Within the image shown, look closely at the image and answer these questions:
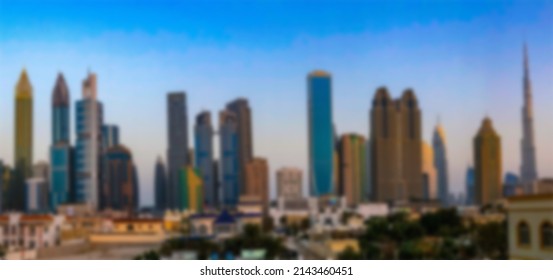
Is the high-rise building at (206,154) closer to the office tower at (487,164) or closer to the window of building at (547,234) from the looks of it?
the office tower at (487,164)

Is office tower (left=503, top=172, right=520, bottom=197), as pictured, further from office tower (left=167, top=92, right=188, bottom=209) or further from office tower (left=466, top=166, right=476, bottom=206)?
office tower (left=167, top=92, right=188, bottom=209)

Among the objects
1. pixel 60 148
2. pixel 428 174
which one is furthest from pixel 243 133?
pixel 428 174

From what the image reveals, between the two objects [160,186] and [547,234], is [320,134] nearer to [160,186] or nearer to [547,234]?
[160,186]

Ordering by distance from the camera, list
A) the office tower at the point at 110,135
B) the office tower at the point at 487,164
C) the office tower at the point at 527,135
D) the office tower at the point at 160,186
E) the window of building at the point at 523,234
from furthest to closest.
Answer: the office tower at the point at 160,186 → the office tower at the point at 110,135 → the office tower at the point at 487,164 → the office tower at the point at 527,135 → the window of building at the point at 523,234

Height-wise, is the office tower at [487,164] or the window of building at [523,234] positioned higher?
the office tower at [487,164]

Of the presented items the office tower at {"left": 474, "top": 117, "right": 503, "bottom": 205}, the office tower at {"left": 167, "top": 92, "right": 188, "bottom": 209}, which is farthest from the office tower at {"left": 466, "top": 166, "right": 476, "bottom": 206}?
the office tower at {"left": 167, "top": 92, "right": 188, "bottom": 209}

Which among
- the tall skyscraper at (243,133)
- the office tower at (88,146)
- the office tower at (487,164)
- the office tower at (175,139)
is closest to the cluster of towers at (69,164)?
the office tower at (88,146)
